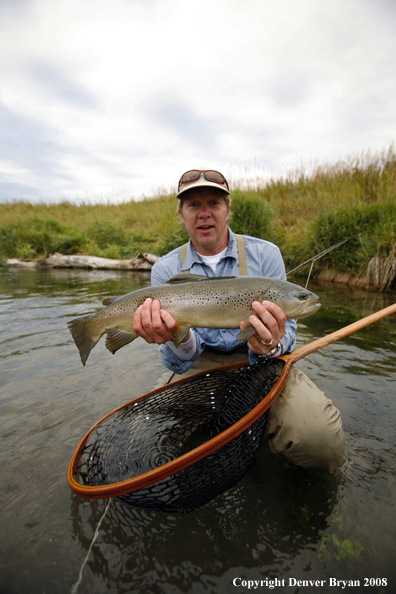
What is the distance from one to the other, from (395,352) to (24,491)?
4456 mm

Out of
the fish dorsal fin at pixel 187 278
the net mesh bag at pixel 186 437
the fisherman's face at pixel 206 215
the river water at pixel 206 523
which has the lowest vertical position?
the river water at pixel 206 523

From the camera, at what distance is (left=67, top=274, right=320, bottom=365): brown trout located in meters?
2.38

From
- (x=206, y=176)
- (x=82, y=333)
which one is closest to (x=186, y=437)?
(x=82, y=333)

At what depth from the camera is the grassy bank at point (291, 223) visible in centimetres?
856

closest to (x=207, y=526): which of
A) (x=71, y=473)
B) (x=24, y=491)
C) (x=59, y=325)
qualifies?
(x=71, y=473)

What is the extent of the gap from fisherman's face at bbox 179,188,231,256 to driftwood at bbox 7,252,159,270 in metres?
9.93

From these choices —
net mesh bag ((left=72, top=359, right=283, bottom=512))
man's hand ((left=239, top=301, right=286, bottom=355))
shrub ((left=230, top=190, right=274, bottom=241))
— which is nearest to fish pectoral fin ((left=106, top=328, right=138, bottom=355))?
net mesh bag ((left=72, top=359, right=283, bottom=512))

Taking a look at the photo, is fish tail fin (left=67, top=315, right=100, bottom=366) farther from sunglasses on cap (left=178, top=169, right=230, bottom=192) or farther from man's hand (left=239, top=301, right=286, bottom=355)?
sunglasses on cap (left=178, top=169, right=230, bottom=192)

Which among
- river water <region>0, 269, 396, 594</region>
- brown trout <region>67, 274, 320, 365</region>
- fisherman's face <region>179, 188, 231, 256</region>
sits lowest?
river water <region>0, 269, 396, 594</region>

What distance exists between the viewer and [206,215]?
2850 mm

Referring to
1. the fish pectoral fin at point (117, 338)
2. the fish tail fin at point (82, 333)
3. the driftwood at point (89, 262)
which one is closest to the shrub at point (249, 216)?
the driftwood at point (89, 262)

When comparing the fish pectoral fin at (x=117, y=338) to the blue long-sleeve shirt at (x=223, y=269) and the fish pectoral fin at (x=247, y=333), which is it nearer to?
the blue long-sleeve shirt at (x=223, y=269)

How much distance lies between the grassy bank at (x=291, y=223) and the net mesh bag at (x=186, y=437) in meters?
6.78

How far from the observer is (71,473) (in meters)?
1.64
